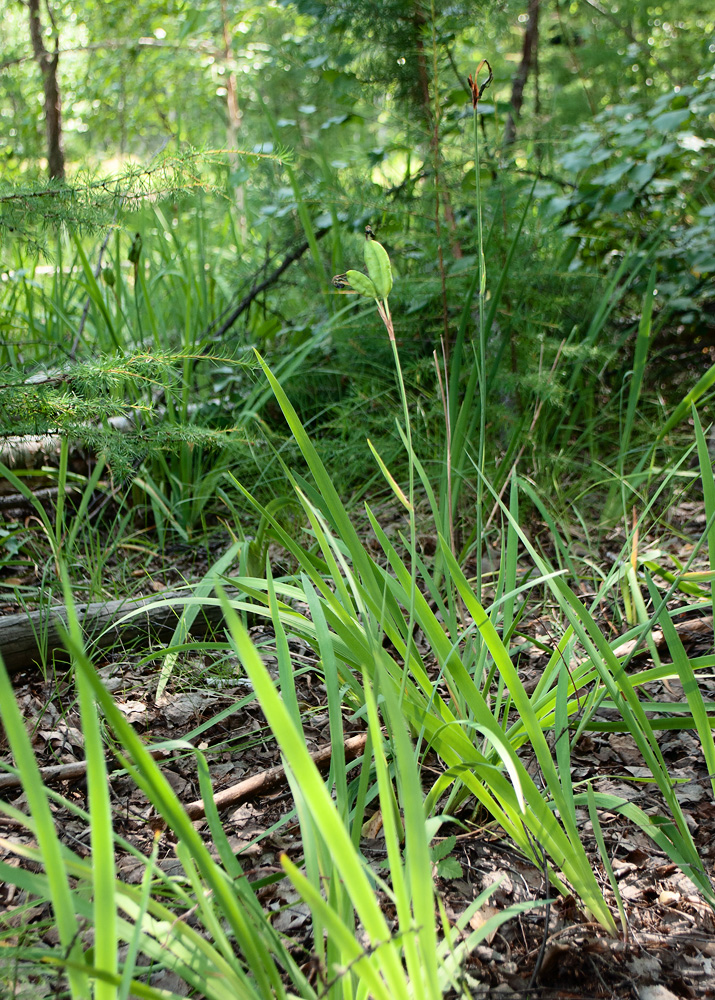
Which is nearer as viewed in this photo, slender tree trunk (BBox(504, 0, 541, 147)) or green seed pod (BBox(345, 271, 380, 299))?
green seed pod (BBox(345, 271, 380, 299))

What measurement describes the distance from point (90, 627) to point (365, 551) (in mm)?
694

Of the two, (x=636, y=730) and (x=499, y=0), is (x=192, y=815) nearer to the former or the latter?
(x=636, y=730)

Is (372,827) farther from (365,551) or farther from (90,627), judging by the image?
(90,627)

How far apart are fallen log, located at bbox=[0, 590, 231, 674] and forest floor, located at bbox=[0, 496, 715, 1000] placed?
50 mm

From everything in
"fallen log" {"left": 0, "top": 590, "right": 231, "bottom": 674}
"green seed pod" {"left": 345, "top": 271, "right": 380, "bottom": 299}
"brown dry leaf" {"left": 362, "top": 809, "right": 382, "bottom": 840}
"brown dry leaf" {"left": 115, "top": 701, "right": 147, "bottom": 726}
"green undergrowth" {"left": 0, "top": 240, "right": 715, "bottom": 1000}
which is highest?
"green seed pod" {"left": 345, "top": 271, "right": 380, "bottom": 299}

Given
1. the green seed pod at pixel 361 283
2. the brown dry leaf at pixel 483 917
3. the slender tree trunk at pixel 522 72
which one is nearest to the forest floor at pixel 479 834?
the brown dry leaf at pixel 483 917

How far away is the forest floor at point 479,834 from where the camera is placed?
0.72 metres

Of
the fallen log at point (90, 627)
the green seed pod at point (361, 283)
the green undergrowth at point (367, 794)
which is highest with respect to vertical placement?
the green seed pod at point (361, 283)

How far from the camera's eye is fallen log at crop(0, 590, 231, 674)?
1.22m

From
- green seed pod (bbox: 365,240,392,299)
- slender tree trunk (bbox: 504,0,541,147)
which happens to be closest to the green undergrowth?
green seed pod (bbox: 365,240,392,299)

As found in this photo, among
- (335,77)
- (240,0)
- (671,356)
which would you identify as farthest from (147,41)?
(671,356)

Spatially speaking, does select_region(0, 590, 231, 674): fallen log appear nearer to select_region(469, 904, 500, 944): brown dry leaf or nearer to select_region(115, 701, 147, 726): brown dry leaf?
select_region(115, 701, 147, 726): brown dry leaf

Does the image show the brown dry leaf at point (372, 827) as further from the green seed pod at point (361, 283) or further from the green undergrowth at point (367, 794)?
the green seed pod at point (361, 283)

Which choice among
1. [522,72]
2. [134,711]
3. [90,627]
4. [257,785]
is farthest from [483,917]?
[522,72]
